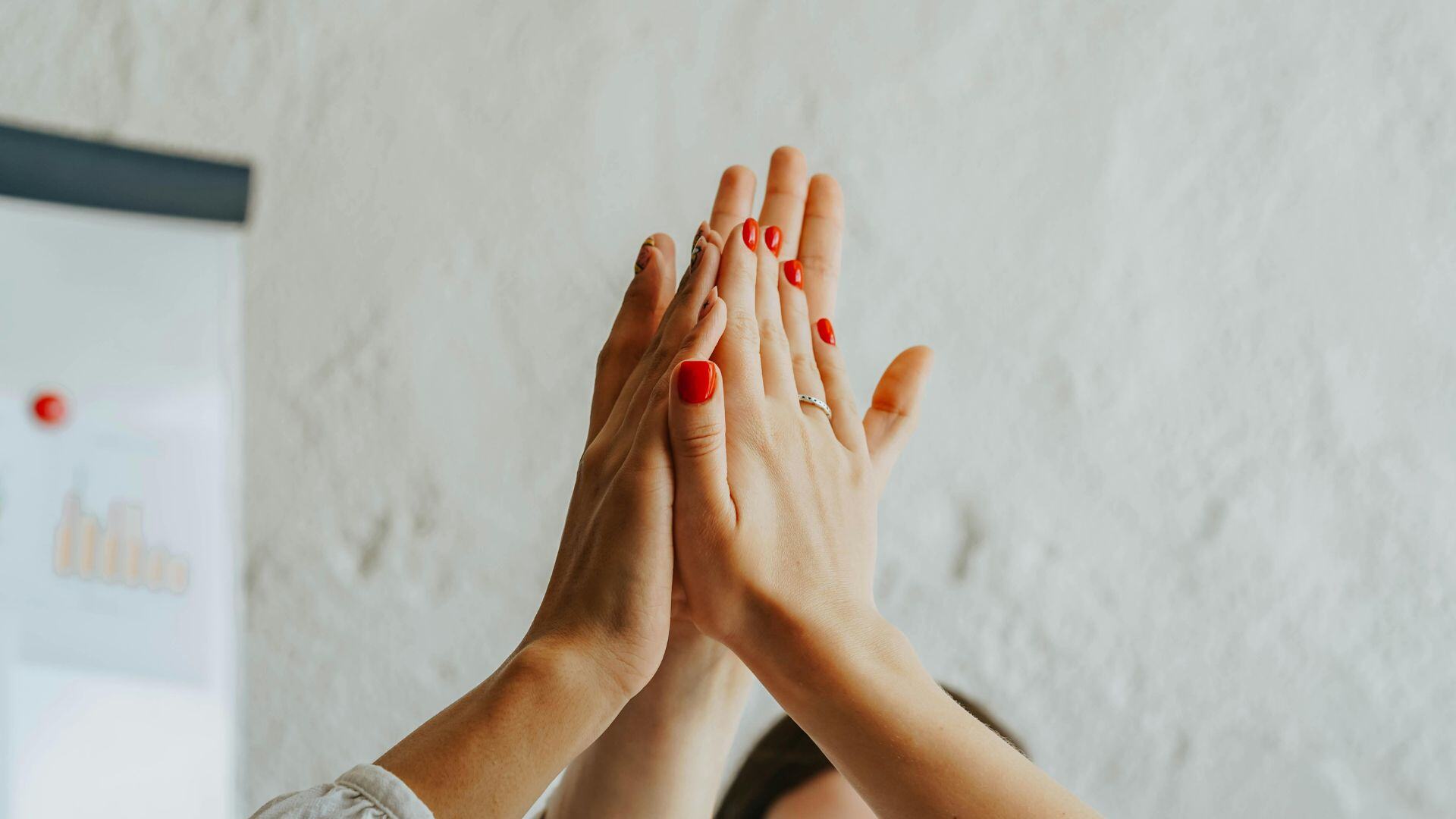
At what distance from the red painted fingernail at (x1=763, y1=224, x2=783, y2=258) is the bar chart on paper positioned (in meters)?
0.50

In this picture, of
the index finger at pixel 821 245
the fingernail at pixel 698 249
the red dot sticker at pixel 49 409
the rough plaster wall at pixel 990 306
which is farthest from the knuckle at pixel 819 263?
the red dot sticker at pixel 49 409

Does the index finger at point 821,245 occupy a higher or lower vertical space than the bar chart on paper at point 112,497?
higher

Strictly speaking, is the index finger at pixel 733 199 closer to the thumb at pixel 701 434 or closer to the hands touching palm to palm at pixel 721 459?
the hands touching palm to palm at pixel 721 459

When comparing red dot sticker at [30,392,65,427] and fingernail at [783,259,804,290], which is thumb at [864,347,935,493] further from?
red dot sticker at [30,392,65,427]

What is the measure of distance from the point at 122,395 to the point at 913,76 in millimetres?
824

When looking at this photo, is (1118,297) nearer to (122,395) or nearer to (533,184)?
(533,184)

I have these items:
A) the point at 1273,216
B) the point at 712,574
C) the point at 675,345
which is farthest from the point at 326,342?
the point at 1273,216

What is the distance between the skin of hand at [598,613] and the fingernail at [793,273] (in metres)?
0.07

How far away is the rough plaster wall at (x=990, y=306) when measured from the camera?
105 cm

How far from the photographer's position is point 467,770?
503 millimetres

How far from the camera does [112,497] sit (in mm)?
936

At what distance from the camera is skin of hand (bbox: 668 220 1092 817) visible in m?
0.53

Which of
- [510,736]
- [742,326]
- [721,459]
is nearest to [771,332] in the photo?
[742,326]

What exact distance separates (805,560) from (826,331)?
240mm
